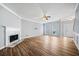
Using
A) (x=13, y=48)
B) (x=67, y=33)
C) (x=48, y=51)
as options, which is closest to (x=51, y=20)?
(x=67, y=33)

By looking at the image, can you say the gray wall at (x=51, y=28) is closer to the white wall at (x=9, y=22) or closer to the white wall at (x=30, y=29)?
the white wall at (x=30, y=29)

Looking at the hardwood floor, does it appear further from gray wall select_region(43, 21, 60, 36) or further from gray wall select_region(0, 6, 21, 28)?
gray wall select_region(0, 6, 21, 28)

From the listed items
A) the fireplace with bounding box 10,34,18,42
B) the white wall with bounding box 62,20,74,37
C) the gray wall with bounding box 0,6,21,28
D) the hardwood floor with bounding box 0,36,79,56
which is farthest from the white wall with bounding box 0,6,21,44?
the white wall with bounding box 62,20,74,37

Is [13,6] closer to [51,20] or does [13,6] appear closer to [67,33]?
[51,20]

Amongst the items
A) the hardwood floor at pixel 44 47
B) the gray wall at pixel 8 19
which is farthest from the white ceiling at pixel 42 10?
the hardwood floor at pixel 44 47

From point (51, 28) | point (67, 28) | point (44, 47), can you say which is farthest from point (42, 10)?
point (44, 47)

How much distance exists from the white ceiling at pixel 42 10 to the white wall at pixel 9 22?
0.27 metres

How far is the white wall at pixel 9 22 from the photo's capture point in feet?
12.0

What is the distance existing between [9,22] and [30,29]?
35.6 inches

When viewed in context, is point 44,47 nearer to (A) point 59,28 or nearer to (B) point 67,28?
(A) point 59,28

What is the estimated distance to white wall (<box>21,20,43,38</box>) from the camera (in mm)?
3656

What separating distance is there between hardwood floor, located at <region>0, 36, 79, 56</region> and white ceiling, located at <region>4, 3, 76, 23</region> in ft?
2.07

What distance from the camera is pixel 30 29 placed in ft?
12.2

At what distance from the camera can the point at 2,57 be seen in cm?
312
